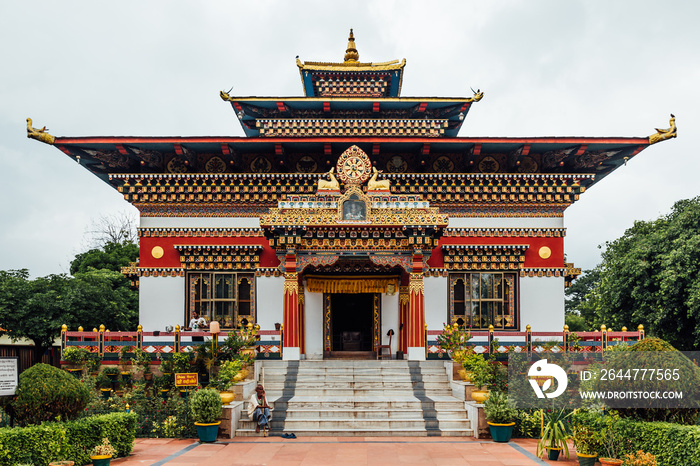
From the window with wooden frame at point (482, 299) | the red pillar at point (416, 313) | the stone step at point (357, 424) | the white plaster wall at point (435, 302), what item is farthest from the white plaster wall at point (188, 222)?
the stone step at point (357, 424)

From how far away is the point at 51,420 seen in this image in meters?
11.2

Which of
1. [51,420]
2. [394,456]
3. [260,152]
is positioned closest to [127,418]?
[51,420]

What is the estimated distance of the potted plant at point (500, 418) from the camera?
1409 centimetres

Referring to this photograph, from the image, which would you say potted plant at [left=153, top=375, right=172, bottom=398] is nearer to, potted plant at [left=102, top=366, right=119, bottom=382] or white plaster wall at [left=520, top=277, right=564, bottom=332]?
potted plant at [left=102, top=366, right=119, bottom=382]

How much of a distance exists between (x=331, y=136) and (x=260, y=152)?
2.70 meters

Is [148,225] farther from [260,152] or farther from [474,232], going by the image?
[474,232]

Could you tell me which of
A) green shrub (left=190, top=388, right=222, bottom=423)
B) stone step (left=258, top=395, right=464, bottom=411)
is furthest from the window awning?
green shrub (left=190, top=388, right=222, bottom=423)

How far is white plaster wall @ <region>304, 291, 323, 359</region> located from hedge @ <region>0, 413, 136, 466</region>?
864cm

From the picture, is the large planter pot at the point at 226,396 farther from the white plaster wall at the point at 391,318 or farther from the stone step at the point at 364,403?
the white plaster wall at the point at 391,318

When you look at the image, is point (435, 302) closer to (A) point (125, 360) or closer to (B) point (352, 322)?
(B) point (352, 322)

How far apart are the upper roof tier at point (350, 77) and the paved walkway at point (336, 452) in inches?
599

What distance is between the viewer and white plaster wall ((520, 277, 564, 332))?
2127cm

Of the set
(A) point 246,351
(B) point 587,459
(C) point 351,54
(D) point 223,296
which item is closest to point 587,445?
(B) point 587,459

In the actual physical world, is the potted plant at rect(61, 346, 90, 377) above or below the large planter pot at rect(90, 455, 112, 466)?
above
